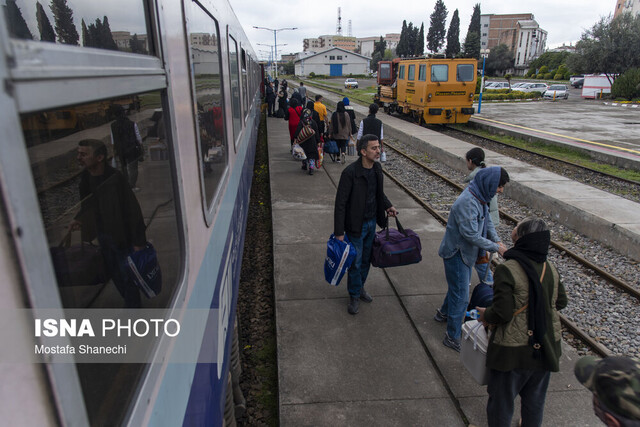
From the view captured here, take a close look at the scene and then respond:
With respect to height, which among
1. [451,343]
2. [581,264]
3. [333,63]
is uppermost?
[333,63]

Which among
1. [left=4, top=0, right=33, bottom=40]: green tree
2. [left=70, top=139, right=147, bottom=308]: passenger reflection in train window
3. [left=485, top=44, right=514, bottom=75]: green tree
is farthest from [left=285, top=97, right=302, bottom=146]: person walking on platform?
[left=485, top=44, right=514, bottom=75]: green tree

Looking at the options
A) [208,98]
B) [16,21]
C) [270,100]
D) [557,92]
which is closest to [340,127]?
[208,98]

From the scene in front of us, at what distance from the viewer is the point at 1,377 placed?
72 cm

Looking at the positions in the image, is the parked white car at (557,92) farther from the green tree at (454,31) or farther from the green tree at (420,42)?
the green tree at (420,42)

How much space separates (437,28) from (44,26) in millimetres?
96054

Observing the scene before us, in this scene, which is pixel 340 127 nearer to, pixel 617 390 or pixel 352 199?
pixel 352 199

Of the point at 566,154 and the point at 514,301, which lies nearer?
the point at 514,301

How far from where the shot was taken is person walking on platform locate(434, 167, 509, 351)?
12.1ft

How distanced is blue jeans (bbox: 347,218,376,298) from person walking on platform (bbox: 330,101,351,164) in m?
6.37

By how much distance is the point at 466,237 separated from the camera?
3.77m

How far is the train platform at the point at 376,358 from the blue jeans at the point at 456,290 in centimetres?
23

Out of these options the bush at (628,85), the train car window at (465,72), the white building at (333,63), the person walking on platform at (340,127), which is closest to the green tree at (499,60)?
the white building at (333,63)

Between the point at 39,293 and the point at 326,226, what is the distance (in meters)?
6.68

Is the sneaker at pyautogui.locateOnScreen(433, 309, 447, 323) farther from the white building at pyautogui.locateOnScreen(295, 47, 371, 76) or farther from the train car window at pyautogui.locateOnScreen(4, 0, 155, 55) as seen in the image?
the white building at pyautogui.locateOnScreen(295, 47, 371, 76)
